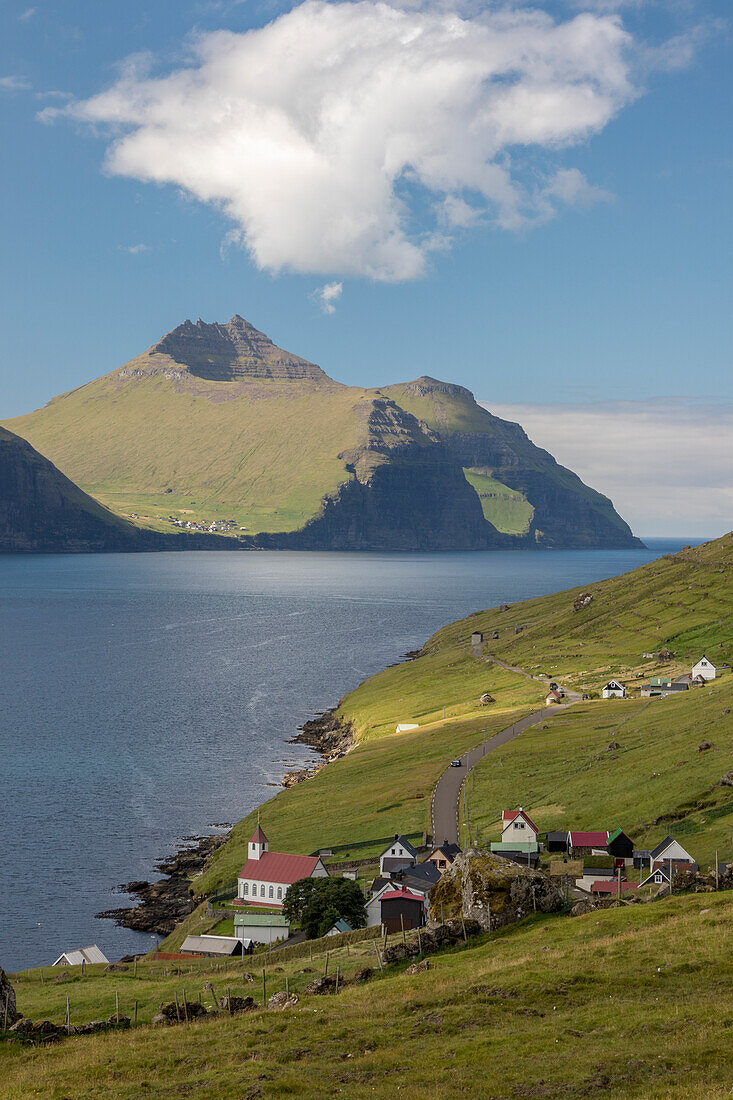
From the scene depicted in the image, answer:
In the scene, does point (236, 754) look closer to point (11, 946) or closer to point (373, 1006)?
point (11, 946)

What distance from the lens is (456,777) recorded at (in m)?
104

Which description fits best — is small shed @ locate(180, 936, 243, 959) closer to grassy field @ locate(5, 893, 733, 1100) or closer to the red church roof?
the red church roof

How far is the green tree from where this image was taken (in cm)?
6594

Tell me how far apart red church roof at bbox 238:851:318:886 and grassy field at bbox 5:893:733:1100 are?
122ft

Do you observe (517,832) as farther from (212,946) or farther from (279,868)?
(212,946)

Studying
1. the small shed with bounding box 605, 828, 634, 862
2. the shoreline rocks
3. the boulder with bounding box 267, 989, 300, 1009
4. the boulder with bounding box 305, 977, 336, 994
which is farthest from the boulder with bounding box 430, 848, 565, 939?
the shoreline rocks

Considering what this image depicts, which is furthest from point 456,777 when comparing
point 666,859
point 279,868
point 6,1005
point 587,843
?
point 6,1005

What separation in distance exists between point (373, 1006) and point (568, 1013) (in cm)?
774

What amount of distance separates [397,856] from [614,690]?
71.6 metres

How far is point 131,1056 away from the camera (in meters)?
30.8

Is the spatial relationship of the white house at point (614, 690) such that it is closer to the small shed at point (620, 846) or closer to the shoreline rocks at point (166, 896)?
the shoreline rocks at point (166, 896)

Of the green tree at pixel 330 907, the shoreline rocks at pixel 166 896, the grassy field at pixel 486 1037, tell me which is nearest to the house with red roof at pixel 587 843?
Result: the green tree at pixel 330 907

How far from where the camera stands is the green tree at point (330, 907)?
6594 centimetres

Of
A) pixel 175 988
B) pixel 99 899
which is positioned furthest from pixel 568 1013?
pixel 99 899
